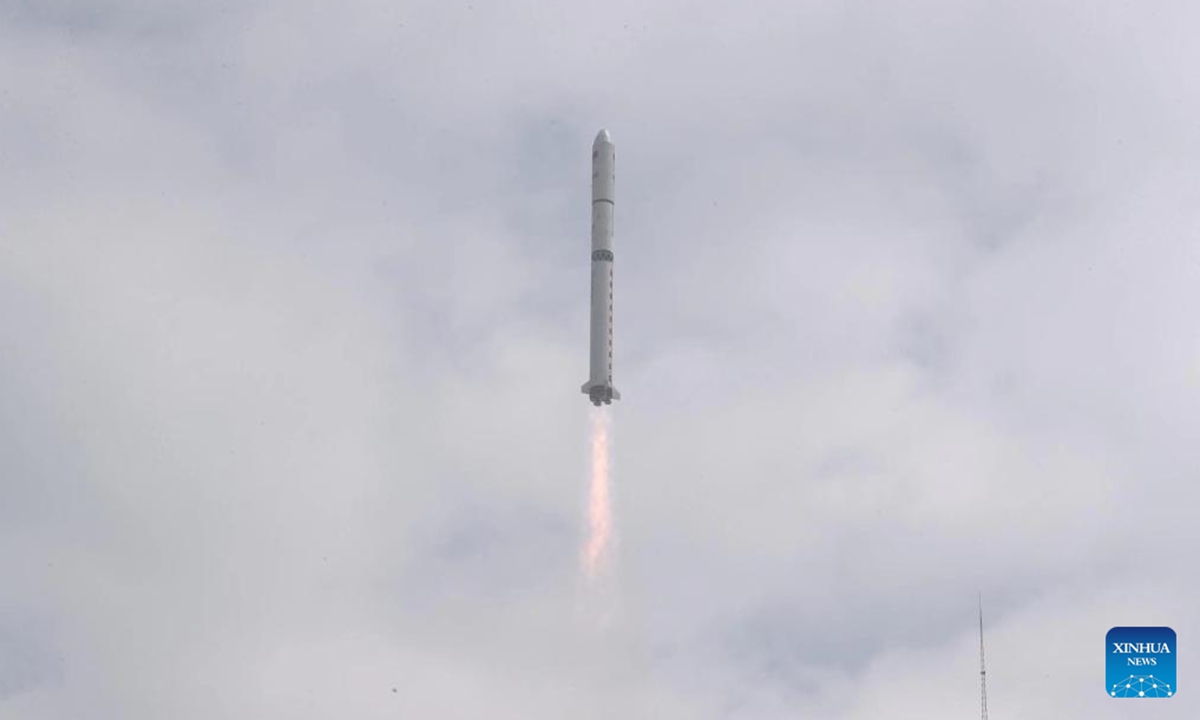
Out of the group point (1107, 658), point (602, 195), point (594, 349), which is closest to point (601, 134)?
point (602, 195)

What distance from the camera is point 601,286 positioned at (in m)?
178

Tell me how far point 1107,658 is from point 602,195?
273 ft

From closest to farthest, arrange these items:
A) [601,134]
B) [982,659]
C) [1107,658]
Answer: [1107,658] → [982,659] → [601,134]

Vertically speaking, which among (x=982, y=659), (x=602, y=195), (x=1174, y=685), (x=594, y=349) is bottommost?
(x=1174, y=685)

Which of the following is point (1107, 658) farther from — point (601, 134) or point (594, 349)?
point (601, 134)

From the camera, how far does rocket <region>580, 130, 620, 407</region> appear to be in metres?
173

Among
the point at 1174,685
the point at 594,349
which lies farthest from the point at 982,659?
the point at 1174,685

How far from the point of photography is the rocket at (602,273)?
173m

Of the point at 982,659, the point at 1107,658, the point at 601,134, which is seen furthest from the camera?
the point at 601,134

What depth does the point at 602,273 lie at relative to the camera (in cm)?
17800

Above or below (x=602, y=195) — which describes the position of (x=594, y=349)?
below

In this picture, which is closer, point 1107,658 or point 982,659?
point 1107,658

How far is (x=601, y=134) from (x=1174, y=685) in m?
87.8

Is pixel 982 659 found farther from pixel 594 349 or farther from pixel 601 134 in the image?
pixel 601 134
